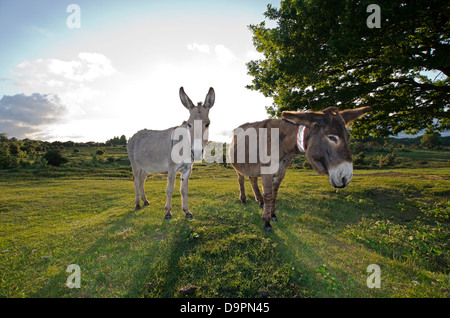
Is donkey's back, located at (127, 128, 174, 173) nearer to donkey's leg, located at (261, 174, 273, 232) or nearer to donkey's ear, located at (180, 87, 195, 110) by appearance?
donkey's ear, located at (180, 87, 195, 110)

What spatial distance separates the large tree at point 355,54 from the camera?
673cm

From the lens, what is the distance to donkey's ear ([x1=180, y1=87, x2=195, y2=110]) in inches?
A: 213

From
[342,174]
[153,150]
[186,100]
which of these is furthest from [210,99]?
[342,174]

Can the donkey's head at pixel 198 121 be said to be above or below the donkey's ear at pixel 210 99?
below

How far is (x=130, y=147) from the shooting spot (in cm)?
793

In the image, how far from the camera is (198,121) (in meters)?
5.11

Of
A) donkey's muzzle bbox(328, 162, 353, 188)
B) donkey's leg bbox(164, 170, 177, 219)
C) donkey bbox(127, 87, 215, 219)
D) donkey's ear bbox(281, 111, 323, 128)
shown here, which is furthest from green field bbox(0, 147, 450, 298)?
donkey's ear bbox(281, 111, 323, 128)

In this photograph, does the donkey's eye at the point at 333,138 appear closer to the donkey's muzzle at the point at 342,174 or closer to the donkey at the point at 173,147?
the donkey's muzzle at the point at 342,174

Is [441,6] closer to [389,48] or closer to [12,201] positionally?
[389,48]

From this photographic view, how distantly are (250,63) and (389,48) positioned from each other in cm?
662

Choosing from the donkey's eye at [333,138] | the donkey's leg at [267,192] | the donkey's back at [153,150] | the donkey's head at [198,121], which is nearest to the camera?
the donkey's eye at [333,138]

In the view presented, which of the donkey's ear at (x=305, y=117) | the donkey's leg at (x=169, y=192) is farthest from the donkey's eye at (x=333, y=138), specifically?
the donkey's leg at (x=169, y=192)

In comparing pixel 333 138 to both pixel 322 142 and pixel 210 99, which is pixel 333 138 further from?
pixel 210 99
